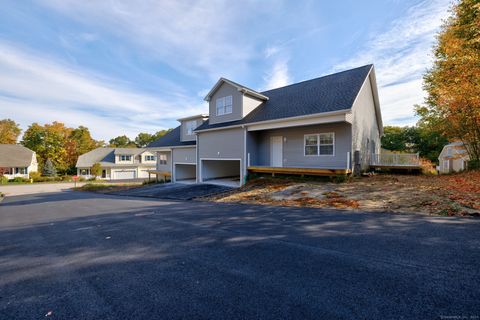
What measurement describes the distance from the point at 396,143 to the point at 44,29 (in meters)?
44.5

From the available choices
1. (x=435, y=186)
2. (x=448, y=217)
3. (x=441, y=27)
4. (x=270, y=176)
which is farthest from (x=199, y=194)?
(x=441, y=27)

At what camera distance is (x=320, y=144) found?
1223cm

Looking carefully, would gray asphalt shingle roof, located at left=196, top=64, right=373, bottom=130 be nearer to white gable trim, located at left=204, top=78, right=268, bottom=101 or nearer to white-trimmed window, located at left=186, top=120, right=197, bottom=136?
white gable trim, located at left=204, top=78, right=268, bottom=101

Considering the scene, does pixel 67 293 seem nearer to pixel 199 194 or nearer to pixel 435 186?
pixel 199 194

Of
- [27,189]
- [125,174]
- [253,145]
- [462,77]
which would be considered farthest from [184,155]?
[125,174]

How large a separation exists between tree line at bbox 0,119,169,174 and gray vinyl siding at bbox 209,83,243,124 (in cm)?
4265

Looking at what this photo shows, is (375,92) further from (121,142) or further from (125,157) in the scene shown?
(121,142)

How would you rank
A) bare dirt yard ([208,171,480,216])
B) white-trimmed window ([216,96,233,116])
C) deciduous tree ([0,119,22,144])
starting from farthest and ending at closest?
deciduous tree ([0,119,22,144]) < white-trimmed window ([216,96,233,116]) < bare dirt yard ([208,171,480,216])

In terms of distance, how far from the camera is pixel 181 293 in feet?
8.23

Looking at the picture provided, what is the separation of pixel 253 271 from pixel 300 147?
1086 cm

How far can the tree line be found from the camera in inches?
1703

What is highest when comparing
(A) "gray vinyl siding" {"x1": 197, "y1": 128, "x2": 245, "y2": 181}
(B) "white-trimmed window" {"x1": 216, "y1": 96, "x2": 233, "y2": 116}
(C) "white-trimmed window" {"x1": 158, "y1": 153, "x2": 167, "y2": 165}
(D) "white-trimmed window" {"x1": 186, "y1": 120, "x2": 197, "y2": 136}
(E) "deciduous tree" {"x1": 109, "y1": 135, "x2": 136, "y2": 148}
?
(E) "deciduous tree" {"x1": 109, "y1": 135, "x2": 136, "y2": 148}

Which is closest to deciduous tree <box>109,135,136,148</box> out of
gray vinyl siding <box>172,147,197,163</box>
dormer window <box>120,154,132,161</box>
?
dormer window <box>120,154,132,161</box>

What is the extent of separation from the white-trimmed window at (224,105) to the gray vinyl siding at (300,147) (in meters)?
2.96
